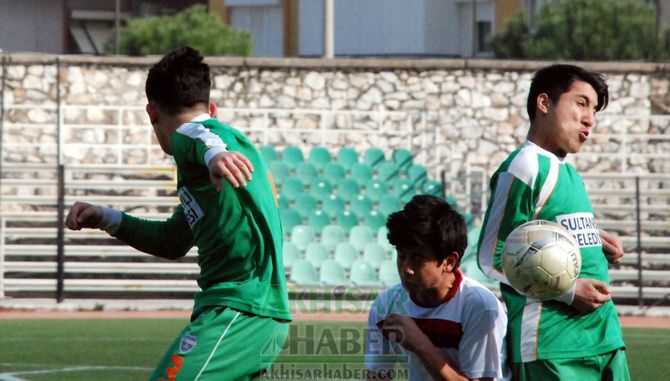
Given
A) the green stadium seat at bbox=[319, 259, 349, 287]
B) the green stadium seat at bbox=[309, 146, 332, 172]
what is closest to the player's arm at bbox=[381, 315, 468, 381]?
the green stadium seat at bbox=[319, 259, 349, 287]

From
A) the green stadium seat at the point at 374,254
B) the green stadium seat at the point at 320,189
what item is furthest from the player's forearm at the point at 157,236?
the green stadium seat at the point at 320,189

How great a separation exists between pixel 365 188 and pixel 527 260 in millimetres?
14040

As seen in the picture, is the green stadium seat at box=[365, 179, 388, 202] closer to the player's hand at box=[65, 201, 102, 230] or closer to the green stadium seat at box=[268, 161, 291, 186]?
the green stadium seat at box=[268, 161, 291, 186]

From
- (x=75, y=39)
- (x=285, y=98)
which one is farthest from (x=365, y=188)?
(x=75, y=39)

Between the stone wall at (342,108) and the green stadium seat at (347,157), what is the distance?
96 cm

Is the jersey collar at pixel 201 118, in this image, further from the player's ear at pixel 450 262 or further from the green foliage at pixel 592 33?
the green foliage at pixel 592 33

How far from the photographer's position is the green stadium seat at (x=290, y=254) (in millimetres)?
17172

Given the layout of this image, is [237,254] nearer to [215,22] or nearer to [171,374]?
[171,374]

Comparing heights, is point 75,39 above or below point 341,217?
above

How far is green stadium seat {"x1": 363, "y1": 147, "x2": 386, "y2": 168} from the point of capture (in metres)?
19.3

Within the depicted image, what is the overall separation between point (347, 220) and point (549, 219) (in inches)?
524

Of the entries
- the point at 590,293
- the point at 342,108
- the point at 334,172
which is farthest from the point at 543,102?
the point at 342,108

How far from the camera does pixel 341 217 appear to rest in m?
18.2

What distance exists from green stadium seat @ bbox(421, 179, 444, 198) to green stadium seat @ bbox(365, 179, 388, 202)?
55 centimetres
